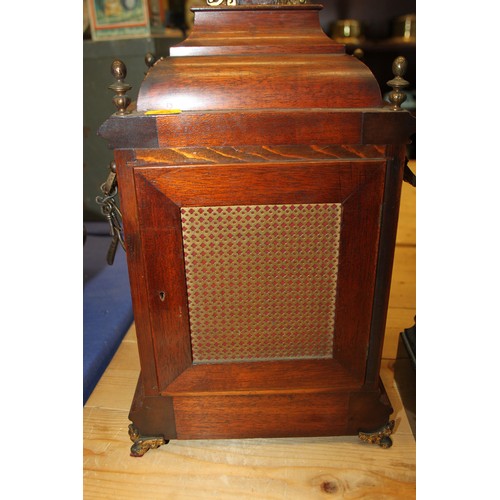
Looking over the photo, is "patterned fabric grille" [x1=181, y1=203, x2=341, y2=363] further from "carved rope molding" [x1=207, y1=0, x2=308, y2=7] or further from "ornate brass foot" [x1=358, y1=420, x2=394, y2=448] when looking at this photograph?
"carved rope molding" [x1=207, y1=0, x2=308, y2=7]

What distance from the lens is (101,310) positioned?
1.52 meters

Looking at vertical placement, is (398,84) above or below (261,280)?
above

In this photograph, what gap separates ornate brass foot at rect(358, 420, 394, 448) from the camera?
1021mm

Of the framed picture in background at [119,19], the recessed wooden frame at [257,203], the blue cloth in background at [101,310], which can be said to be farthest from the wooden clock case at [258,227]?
the framed picture in background at [119,19]

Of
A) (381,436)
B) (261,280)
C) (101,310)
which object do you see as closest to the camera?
(261,280)

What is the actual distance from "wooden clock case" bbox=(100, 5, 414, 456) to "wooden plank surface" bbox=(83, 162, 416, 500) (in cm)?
3

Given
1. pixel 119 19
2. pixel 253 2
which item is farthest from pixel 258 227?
pixel 119 19

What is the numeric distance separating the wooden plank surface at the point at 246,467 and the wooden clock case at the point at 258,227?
30mm

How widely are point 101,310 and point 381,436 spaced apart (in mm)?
905

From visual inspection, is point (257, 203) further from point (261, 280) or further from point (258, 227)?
point (261, 280)

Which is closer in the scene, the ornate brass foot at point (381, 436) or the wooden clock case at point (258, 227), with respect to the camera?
the wooden clock case at point (258, 227)

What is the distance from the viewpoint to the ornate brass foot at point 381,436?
3.35 feet

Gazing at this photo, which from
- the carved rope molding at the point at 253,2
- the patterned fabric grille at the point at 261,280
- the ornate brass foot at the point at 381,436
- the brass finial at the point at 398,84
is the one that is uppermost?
the carved rope molding at the point at 253,2

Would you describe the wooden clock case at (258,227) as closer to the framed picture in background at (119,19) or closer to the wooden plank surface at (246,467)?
the wooden plank surface at (246,467)
